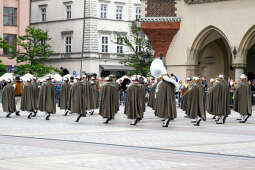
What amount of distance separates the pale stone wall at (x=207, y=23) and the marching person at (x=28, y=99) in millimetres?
13160

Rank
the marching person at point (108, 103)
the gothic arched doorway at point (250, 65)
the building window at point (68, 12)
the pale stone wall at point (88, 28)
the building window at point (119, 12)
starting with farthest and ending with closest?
1. the building window at point (119, 12)
2. the building window at point (68, 12)
3. the pale stone wall at point (88, 28)
4. the gothic arched doorway at point (250, 65)
5. the marching person at point (108, 103)

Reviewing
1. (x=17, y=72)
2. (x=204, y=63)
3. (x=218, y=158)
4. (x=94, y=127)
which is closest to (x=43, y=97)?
(x=94, y=127)

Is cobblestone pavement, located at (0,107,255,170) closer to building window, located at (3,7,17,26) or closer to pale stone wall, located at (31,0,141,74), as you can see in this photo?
pale stone wall, located at (31,0,141,74)

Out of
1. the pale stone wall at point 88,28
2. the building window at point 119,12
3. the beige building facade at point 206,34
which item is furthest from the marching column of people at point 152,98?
the building window at point 119,12

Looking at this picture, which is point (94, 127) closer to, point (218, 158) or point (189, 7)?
point (218, 158)

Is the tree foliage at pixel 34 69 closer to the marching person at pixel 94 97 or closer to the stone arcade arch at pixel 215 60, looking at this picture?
the stone arcade arch at pixel 215 60

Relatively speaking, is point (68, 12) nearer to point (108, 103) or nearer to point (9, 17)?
point (9, 17)

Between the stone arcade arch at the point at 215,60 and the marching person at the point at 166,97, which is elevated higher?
the stone arcade arch at the point at 215,60

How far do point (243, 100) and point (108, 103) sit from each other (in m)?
5.36

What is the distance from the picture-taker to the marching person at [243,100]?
79.5 feet

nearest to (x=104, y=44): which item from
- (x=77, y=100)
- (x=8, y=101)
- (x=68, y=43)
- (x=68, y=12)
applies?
(x=68, y=43)

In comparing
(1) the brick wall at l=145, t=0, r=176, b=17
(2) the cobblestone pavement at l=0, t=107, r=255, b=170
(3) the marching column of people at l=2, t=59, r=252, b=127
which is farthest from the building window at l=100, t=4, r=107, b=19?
(2) the cobblestone pavement at l=0, t=107, r=255, b=170

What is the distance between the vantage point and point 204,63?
40500 mm

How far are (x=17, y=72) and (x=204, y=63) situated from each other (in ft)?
68.4
